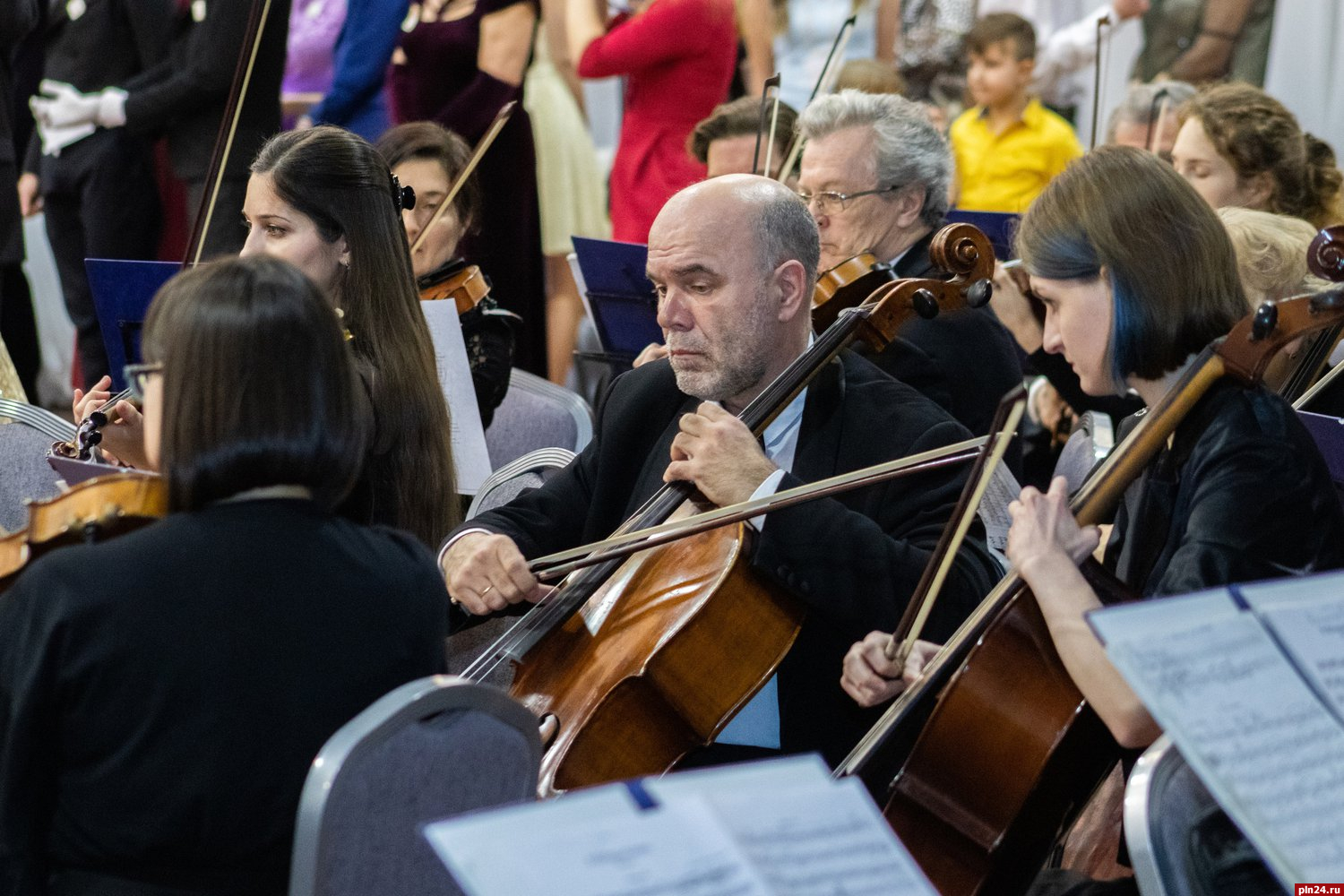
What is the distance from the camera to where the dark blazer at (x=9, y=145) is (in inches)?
171

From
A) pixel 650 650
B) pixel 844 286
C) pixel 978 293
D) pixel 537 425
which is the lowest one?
pixel 537 425

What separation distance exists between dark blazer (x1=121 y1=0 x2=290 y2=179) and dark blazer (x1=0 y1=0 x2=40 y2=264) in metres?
0.37

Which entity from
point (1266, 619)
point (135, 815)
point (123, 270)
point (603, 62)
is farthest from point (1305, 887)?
point (603, 62)

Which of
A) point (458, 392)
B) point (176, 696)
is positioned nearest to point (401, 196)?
point (458, 392)

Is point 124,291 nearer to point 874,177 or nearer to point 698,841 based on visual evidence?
point 874,177

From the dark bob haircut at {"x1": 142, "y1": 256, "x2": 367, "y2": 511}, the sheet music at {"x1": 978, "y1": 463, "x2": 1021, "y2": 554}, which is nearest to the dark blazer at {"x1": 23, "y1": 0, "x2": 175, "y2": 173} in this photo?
the sheet music at {"x1": 978, "y1": 463, "x2": 1021, "y2": 554}

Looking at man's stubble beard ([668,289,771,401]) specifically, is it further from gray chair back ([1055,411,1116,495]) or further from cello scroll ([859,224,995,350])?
gray chair back ([1055,411,1116,495])

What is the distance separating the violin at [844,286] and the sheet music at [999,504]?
66 centimetres

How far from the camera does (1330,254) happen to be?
6.36 ft

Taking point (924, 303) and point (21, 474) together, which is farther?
point (21, 474)

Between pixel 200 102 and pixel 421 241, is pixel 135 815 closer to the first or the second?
pixel 421 241

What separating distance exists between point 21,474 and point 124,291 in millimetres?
351

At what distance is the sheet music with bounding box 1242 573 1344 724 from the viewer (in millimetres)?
1292

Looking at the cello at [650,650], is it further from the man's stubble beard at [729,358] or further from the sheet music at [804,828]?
the sheet music at [804,828]
